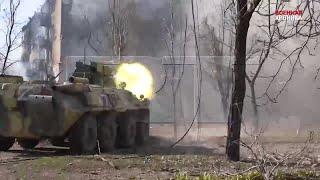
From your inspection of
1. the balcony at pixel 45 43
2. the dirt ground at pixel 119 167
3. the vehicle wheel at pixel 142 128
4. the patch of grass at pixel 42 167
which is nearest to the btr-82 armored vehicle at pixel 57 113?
the dirt ground at pixel 119 167

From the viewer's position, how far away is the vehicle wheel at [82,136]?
14953 millimetres

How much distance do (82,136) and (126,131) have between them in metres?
2.86

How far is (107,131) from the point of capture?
16.5 meters

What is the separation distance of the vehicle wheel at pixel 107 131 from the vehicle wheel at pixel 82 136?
0.69 meters

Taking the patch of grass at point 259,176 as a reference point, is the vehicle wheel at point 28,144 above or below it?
below

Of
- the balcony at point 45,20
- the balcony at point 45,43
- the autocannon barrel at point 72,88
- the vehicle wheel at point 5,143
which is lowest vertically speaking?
the vehicle wheel at point 5,143

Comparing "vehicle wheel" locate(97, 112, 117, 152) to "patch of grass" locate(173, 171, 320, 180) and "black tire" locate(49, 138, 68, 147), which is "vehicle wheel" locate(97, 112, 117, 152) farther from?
"patch of grass" locate(173, 171, 320, 180)

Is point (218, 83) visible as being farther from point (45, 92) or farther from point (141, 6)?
point (141, 6)

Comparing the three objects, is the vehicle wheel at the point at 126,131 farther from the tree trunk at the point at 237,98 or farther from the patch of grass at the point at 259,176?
the patch of grass at the point at 259,176

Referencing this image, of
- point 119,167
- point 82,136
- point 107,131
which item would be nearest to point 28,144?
point 107,131

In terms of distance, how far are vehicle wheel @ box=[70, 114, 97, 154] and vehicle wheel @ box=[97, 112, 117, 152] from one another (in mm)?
692

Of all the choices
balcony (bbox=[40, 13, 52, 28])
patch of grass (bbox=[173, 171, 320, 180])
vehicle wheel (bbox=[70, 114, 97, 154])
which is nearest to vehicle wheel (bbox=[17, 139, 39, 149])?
vehicle wheel (bbox=[70, 114, 97, 154])

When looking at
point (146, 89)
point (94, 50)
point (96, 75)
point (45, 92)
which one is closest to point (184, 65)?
point (146, 89)

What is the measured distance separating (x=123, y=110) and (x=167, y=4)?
92.4 ft
